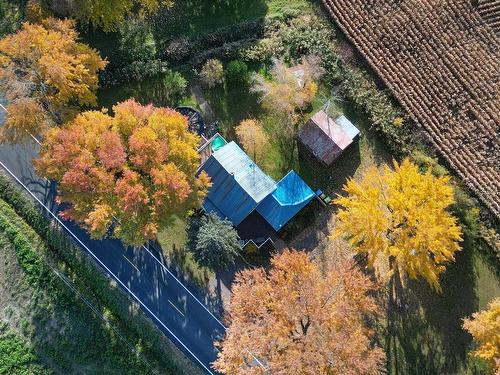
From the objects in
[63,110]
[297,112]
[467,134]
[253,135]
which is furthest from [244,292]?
[467,134]

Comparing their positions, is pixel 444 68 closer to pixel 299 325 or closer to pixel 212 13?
pixel 212 13

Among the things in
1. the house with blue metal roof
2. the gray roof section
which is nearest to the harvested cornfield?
the house with blue metal roof

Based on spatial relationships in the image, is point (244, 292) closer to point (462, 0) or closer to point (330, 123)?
point (330, 123)

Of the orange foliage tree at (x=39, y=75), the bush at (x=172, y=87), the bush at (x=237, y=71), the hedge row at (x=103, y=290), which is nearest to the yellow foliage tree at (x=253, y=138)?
the bush at (x=237, y=71)

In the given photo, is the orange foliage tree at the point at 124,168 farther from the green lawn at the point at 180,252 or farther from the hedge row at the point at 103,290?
the hedge row at the point at 103,290

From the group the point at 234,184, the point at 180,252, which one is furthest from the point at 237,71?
the point at 180,252

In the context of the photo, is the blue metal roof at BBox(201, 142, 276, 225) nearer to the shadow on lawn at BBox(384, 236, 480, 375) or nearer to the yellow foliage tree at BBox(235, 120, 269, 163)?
the yellow foliage tree at BBox(235, 120, 269, 163)
